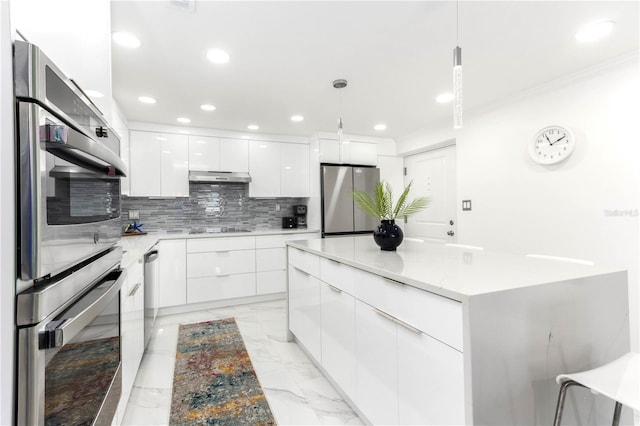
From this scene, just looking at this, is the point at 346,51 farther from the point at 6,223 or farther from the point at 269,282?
the point at 269,282

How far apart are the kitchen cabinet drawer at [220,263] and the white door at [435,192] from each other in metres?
2.48

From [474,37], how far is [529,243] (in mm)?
2020

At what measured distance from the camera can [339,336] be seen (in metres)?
1.77

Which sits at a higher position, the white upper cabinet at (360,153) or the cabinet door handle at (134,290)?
the white upper cabinet at (360,153)

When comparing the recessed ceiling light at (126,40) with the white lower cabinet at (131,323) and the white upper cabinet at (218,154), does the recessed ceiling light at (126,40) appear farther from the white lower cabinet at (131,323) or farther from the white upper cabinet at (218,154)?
the white upper cabinet at (218,154)

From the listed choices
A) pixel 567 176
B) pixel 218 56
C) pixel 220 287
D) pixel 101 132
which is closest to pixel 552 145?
pixel 567 176

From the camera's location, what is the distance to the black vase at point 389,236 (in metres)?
1.99

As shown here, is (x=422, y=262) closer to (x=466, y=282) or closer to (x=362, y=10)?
(x=466, y=282)

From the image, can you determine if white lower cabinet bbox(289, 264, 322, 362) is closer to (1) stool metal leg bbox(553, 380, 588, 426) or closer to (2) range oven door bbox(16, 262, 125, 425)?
(2) range oven door bbox(16, 262, 125, 425)

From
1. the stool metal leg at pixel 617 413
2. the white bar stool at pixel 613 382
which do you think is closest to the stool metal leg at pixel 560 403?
the white bar stool at pixel 613 382

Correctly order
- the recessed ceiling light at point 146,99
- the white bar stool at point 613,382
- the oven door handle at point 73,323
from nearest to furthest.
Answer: the oven door handle at point 73,323
the white bar stool at point 613,382
the recessed ceiling light at point 146,99

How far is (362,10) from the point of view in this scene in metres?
1.74

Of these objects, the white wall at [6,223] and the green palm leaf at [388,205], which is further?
the green palm leaf at [388,205]

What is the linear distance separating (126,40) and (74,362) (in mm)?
1961
